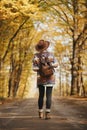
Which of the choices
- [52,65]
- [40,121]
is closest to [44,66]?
[52,65]

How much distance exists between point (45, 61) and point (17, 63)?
35.1 m

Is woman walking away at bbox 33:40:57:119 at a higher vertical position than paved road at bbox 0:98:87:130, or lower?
higher

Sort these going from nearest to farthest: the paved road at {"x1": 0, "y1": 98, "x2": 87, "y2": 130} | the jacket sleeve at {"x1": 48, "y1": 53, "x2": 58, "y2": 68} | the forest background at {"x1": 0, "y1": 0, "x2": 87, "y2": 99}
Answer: the paved road at {"x1": 0, "y1": 98, "x2": 87, "y2": 130}, the jacket sleeve at {"x1": 48, "y1": 53, "x2": 58, "y2": 68}, the forest background at {"x1": 0, "y1": 0, "x2": 87, "y2": 99}

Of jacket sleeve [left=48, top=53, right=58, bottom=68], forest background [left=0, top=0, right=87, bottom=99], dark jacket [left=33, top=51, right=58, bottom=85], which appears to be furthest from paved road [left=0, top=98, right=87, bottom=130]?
forest background [left=0, top=0, right=87, bottom=99]

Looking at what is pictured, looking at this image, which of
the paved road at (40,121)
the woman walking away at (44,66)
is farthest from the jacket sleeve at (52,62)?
the paved road at (40,121)

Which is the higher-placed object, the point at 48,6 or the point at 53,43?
the point at 48,6

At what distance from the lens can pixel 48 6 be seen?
3103 centimetres

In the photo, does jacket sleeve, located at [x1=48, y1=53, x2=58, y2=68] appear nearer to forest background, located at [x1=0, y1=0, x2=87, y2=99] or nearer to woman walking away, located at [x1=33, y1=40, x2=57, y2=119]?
woman walking away, located at [x1=33, y1=40, x2=57, y2=119]

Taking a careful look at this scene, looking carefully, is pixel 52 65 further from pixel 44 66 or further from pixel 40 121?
Answer: pixel 40 121

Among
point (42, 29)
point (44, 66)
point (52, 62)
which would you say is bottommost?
point (42, 29)

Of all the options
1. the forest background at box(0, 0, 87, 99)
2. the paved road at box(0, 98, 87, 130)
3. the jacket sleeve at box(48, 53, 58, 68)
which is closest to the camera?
the paved road at box(0, 98, 87, 130)

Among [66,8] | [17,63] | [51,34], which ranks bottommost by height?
[17,63]

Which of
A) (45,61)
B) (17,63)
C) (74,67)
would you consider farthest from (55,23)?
(45,61)

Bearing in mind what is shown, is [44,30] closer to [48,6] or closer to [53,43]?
[53,43]
